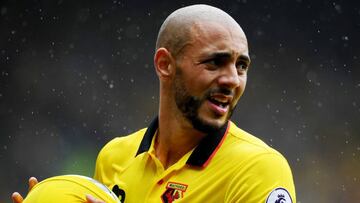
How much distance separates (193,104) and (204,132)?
0.48 ft

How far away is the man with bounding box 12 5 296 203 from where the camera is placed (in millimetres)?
2998

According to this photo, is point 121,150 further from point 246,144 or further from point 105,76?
point 105,76

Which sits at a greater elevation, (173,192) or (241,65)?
(241,65)

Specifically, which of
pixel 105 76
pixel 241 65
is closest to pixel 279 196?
pixel 241 65

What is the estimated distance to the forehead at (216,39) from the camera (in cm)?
310

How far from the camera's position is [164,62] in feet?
10.8

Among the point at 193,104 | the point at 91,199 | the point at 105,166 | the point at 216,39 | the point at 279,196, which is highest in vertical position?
the point at 216,39

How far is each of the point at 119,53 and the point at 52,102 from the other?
1187mm

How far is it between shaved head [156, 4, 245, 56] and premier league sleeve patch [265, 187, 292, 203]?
0.73 meters

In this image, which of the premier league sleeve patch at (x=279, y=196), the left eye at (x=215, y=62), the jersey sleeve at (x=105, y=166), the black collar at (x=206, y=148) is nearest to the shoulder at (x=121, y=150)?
the jersey sleeve at (x=105, y=166)

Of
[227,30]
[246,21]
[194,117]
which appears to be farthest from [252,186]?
[246,21]

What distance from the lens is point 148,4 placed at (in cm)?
1024

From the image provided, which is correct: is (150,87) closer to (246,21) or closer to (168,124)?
(246,21)

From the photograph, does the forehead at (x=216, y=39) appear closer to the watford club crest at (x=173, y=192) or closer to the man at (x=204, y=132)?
the man at (x=204, y=132)
